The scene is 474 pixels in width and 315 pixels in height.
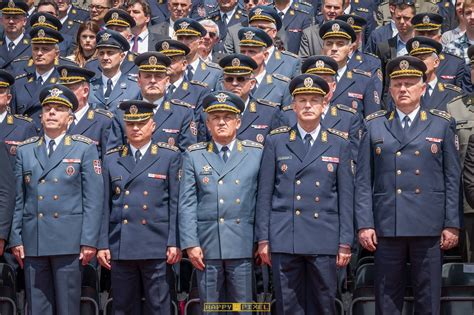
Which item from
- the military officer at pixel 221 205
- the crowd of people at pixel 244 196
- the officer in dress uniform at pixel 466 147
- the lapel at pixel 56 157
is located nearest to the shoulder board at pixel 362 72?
the crowd of people at pixel 244 196

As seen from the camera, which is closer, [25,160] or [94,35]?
[25,160]

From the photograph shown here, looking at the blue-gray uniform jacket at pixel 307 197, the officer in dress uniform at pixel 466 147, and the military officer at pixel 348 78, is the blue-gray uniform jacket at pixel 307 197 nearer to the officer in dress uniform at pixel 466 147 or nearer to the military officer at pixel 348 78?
the officer in dress uniform at pixel 466 147

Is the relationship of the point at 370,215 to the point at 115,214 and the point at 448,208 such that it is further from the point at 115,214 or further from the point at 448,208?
the point at 115,214

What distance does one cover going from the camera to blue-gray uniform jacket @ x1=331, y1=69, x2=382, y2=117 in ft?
41.0

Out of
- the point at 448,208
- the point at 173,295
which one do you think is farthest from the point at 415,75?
the point at 173,295

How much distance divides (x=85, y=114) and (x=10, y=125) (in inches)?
32.3

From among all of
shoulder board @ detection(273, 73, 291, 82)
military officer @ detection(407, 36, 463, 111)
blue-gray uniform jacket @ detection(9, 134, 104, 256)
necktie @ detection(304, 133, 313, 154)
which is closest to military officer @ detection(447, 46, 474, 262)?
military officer @ detection(407, 36, 463, 111)

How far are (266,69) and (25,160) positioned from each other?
3498mm

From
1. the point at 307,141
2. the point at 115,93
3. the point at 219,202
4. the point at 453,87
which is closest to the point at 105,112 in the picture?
the point at 115,93

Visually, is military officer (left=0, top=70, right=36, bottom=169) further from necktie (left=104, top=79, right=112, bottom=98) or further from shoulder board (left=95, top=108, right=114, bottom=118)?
necktie (left=104, top=79, right=112, bottom=98)

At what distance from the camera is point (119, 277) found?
33.9 ft

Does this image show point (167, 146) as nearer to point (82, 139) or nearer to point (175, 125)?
point (82, 139)

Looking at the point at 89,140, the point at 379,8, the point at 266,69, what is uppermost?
the point at 379,8

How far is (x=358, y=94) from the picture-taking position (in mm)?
12555
